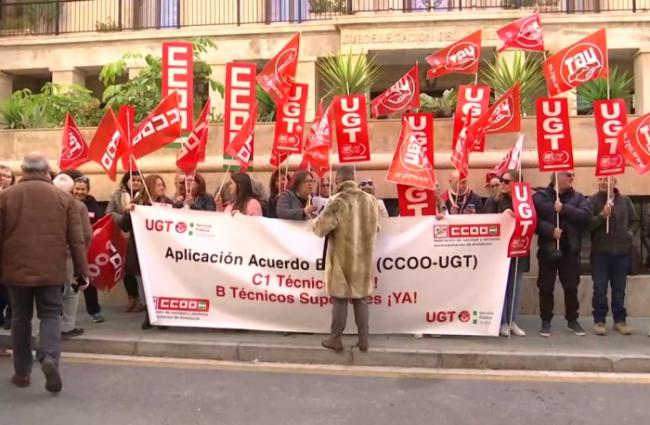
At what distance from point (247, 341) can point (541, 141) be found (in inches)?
146

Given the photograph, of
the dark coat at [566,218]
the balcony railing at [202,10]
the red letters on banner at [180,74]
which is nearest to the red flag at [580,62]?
the dark coat at [566,218]

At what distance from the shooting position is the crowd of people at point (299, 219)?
496 centimetres

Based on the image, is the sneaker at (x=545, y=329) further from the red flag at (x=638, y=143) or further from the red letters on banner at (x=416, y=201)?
the red flag at (x=638, y=143)

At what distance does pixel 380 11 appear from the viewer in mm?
15414

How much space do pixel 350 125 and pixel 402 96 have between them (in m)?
0.95

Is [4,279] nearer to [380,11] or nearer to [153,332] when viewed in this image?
[153,332]

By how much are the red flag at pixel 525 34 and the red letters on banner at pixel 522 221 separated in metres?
2.09

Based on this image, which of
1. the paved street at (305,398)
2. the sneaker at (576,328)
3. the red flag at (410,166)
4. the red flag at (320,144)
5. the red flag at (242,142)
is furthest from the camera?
the red flag at (320,144)

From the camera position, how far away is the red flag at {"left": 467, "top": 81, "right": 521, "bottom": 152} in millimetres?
7480

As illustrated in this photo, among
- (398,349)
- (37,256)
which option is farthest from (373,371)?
(37,256)

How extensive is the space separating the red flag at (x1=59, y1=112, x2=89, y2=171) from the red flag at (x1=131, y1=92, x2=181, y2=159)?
44.1 inches

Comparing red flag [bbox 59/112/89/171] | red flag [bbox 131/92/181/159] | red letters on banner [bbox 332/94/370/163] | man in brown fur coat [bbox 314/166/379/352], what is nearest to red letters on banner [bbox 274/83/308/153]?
red letters on banner [bbox 332/94/370/163]

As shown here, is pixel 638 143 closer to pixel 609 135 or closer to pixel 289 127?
pixel 609 135

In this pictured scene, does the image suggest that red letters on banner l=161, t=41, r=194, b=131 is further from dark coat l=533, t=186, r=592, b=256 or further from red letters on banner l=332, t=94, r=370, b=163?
dark coat l=533, t=186, r=592, b=256
